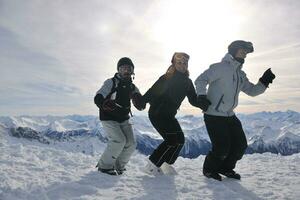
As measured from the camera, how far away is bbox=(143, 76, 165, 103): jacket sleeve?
7.94m

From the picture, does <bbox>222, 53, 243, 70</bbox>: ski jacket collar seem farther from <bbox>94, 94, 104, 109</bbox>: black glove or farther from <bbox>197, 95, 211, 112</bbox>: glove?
<bbox>94, 94, 104, 109</bbox>: black glove

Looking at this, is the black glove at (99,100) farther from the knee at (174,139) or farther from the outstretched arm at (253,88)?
the outstretched arm at (253,88)

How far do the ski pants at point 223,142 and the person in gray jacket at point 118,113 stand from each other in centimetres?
162

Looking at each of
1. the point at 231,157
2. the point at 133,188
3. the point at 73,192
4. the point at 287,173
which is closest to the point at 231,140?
the point at 231,157

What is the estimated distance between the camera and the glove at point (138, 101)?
7955 mm

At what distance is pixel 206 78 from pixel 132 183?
2529mm

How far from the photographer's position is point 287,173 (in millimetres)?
7816

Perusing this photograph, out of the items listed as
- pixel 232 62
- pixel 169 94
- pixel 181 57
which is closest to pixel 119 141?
pixel 169 94

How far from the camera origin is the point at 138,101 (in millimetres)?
8016

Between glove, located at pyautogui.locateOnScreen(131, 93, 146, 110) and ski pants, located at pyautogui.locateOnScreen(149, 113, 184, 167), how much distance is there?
468 mm

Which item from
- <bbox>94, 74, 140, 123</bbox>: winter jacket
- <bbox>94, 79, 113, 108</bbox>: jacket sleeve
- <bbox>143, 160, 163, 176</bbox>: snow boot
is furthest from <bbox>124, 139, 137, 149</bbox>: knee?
<bbox>94, 79, 113, 108</bbox>: jacket sleeve

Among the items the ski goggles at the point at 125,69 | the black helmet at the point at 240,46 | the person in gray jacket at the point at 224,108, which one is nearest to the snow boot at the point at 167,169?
the person in gray jacket at the point at 224,108

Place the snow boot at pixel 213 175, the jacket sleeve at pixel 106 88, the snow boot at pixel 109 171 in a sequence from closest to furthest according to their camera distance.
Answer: the snow boot at pixel 213 175 < the snow boot at pixel 109 171 < the jacket sleeve at pixel 106 88

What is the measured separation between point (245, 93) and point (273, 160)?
9.79 feet
